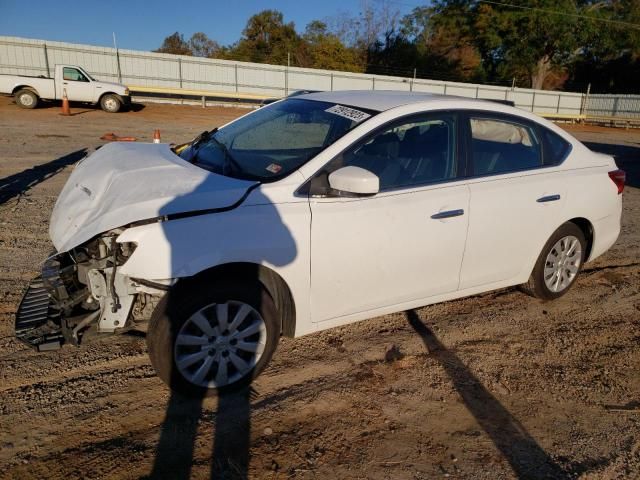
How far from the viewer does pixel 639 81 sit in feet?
146

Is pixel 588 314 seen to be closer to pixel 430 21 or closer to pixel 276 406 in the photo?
pixel 276 406

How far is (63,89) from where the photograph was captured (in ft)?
65.0

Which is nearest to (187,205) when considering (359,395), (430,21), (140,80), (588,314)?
(359,395)

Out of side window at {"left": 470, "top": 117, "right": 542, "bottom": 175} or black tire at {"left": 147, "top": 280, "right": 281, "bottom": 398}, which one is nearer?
black tire at {"left": 147, "top": 280, "right": 281, "bottom": 398}

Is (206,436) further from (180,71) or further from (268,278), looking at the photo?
(180,71)

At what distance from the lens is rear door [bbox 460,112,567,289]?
3.80 metres

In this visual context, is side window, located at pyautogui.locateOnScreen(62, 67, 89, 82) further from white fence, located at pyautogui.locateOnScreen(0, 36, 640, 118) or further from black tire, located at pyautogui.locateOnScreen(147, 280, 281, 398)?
black tire, located at pyautogui.locateOnScreen(147, 280, 281, 398)

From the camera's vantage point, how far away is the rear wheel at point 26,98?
19.5 m

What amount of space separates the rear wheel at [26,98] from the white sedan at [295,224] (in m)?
18.7

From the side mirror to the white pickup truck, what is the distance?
2024 centimetres

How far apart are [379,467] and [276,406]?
0.75 meters

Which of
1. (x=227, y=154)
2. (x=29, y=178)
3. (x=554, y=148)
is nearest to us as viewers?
(x=227, y=154)

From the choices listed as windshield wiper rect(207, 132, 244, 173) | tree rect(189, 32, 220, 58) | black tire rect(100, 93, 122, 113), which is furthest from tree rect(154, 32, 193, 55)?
windshield wiper rect(207, 132, 244, 173)

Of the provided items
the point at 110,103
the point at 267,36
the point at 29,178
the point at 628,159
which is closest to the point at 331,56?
the point at 267,36
